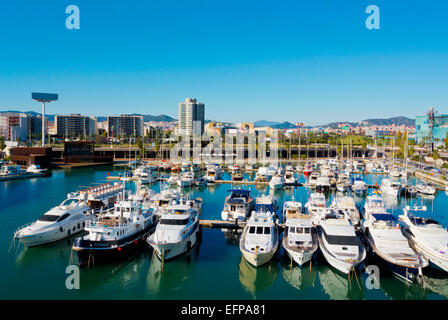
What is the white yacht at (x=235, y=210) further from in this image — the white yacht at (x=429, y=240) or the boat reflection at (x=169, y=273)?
the white yacht at (x=429, y=240)

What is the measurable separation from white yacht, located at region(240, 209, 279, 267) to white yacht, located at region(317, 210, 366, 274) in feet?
8.54

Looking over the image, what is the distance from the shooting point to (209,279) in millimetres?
15969

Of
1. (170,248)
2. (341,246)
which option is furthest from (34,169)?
(341,246)

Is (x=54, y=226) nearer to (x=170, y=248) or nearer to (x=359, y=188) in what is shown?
(x=170, y=248)

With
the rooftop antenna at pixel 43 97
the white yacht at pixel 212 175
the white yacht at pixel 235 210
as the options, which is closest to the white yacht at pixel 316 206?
the white yacht at pixel 235 210

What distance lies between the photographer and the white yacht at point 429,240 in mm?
16078

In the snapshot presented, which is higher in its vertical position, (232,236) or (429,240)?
(429,240)

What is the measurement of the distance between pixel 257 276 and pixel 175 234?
492 cm

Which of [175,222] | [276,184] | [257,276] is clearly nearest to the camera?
[257,276]

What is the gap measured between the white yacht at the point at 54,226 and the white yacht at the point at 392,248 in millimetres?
18320

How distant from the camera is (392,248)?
54.7 ft

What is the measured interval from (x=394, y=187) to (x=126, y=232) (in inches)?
1253

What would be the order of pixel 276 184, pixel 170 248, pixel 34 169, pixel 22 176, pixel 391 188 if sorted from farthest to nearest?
1. pixel 34 169
2. pixel 22 176
3. pixel 276 184
4. pixel 391 188
5. pixel 170 248
